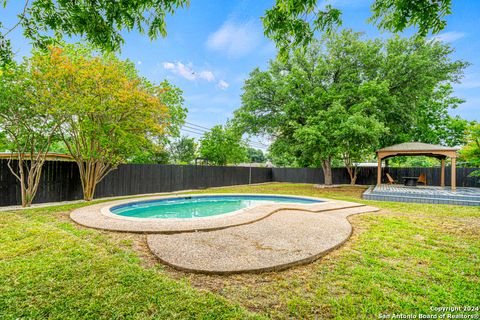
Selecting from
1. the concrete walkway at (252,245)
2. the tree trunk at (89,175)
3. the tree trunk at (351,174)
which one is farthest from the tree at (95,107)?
the tree trunk at (351,174)

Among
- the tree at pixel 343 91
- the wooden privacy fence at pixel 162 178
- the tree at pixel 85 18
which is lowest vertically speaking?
the wooden privacy fence at pixel 162 178

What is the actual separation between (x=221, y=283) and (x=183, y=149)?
28.0 m

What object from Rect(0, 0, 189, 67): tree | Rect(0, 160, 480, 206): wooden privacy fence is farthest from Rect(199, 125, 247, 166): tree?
Rect(0, 0, 189, 67): tree

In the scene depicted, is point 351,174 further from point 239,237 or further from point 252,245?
point 252,245

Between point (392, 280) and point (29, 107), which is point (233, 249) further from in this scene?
point (29, 107)

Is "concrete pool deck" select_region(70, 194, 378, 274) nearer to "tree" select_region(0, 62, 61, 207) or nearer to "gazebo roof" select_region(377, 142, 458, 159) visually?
"tree" select_region(0, 62, 61, 207)

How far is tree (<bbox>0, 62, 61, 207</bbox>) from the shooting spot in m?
5.77

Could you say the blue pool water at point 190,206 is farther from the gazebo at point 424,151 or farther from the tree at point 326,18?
the tree at point 326,18

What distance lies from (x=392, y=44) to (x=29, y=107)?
15703 mm

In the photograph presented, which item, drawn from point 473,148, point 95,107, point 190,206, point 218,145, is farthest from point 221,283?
point 218,145

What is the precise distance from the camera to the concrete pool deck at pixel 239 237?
9.34ft

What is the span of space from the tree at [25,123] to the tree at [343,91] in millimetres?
9653

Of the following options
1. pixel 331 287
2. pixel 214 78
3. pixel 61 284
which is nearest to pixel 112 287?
pixel 61 284

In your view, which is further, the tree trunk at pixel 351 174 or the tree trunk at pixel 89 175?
the tree trunk at pixel 351 174
